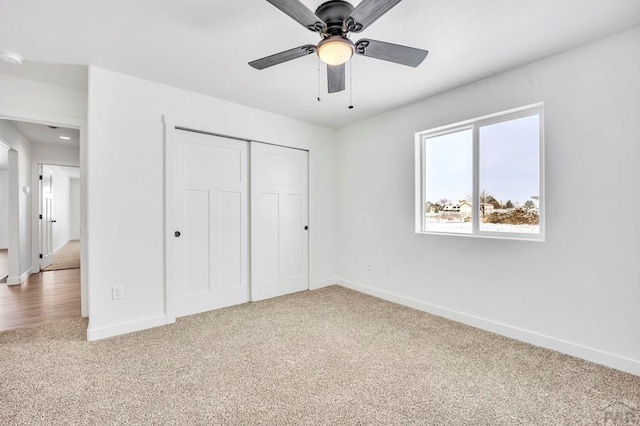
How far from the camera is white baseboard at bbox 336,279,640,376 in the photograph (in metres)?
2.01

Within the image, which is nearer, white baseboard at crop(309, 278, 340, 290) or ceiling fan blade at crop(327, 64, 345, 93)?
A: ceiling fan blade at crop(327, 64, 345, 93)

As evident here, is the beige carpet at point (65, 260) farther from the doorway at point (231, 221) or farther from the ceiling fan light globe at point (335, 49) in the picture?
the ceiling fan light globe at point (335, 49)

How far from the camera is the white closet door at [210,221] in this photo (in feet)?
10.1

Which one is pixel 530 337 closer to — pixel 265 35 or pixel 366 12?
pixel 366 12

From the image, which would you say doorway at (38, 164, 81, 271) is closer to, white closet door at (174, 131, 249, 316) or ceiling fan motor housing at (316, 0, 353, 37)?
white closet door at (174, 131, 249, 316)

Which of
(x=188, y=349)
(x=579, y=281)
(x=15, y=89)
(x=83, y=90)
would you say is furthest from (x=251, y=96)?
(x=579, y=281)

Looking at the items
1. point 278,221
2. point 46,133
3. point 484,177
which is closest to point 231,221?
point 278,221

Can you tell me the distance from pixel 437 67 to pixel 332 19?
1299mm

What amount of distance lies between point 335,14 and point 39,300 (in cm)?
459

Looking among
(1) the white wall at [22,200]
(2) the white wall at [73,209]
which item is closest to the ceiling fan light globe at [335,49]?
(1) the white wall at [22,200]

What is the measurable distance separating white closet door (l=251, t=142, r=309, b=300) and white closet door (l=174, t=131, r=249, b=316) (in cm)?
14

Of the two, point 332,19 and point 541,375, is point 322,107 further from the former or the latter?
point 541,375

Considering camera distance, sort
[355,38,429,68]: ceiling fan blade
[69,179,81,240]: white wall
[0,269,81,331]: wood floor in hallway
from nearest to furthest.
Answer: [355,38,429,68]: ceiling fan blade
[0,269,81,331]: wood floor in hallway
[69,179,81,240]: white wall

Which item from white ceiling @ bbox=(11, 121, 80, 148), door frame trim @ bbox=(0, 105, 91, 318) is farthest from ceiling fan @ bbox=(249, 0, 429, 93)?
white ceiling @ bbox=(11, 121, 80, 148)
